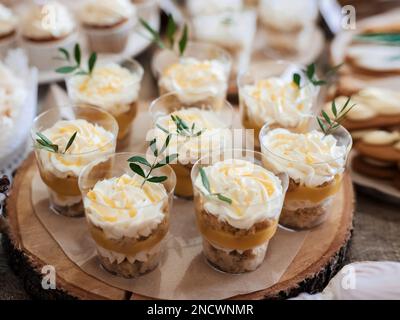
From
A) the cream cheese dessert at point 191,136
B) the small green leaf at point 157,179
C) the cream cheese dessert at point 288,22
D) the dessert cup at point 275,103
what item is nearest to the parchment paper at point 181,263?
the cream cheese dessert at point 191,136

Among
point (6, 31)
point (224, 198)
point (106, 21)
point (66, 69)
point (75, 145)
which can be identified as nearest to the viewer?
point (224, 198)

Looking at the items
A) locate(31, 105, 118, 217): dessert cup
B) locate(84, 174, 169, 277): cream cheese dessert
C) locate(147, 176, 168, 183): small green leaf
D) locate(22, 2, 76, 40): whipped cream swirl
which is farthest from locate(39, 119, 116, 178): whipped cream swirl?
locate(22, 2, 76, 40): whipped cream swirl

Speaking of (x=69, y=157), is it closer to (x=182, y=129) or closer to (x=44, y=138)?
(x=44, y=138)

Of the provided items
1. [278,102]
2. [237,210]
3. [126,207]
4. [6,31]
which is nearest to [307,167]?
[237,210]

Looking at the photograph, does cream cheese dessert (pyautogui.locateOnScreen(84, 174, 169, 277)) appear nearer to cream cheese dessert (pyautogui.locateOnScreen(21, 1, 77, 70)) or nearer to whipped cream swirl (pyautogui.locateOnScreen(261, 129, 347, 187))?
whipped cream swirl (pyautogui.locateOnScreen(261, 129, 347, 187))

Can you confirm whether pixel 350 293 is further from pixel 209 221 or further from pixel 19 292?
pixel 19 292

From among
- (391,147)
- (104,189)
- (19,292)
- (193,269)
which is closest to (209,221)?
(193,269)

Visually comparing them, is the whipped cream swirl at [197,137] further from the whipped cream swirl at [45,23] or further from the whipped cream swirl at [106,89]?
the whipped cream swirl at [45,23]
